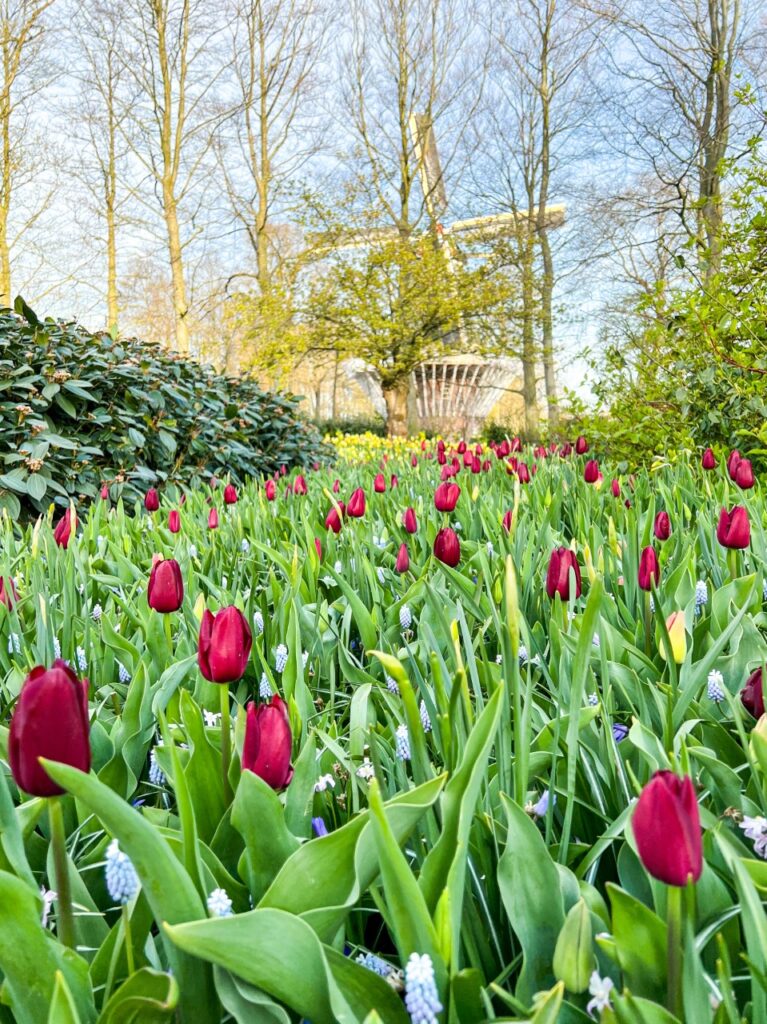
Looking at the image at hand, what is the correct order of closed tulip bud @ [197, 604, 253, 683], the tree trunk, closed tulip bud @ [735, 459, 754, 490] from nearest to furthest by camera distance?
closed tulip bud @ [197, 604, 253, 683]
closed tulip bud @ [735, 459, 754, 490]
the tree trunk

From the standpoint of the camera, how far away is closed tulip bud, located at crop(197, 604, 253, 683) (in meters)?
0.76

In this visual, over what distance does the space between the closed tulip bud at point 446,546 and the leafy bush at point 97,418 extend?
3.07 m

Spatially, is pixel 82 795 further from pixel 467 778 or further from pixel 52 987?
pixel 467 778

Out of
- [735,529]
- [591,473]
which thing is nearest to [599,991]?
[735,529]

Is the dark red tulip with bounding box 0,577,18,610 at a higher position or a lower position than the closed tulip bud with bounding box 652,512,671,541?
lower

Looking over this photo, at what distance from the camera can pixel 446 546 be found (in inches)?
51.8

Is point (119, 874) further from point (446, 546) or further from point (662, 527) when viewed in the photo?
point (662, 527)

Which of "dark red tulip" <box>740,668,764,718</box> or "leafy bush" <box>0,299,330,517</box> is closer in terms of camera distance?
"dark red tulip" <box>740,668,764,718</box>

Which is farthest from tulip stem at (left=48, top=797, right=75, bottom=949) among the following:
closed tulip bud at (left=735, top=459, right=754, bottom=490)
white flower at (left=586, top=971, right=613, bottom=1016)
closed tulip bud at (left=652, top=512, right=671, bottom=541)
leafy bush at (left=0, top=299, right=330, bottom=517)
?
leafy bush at (left=0, top=299, right=330, bottom=517)

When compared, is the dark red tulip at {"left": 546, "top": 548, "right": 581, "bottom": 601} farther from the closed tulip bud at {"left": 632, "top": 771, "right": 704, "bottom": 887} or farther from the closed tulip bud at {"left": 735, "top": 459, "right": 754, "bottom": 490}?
the closed tulip bud at {"left": 735, "top": 459, "right": 754, "bottom": 490}

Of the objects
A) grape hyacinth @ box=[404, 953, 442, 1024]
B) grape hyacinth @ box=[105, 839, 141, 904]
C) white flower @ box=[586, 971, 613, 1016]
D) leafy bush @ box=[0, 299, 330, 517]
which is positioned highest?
leafy bush @ box=[0, 299, 330, 517]

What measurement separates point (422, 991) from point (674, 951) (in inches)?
6.1

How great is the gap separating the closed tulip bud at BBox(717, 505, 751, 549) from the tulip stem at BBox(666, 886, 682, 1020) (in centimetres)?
96

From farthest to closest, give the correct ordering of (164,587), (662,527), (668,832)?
(662,527) → (164,587) → (668,832)
